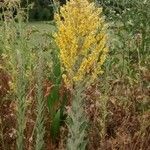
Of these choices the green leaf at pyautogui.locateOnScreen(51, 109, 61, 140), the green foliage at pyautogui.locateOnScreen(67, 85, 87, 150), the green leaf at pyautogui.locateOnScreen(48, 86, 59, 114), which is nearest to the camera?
the green foliage at pyautogui.locateOnScreen(67, 85, 87, 150)

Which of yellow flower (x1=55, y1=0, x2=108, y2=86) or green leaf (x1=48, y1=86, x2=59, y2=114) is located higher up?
yellow flower (x1=55, y1=0, x2=108, y2=86)

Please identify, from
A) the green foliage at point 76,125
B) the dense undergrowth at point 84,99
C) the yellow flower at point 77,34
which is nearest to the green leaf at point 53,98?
the dense undergrowth at point 84,99

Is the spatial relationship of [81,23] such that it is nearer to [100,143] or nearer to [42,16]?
[100,143]

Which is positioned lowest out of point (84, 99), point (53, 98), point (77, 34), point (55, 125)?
point (55, 125)

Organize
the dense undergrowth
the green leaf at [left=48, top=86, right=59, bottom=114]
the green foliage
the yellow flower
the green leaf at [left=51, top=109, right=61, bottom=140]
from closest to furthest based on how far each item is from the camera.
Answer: the green foliage → the dense undergrowth → the yellow flower → the green leaf at [left=51, top=109, right=61, bottom=140] → the green leaf at [left=48, top=86, right=59, bottom=114]

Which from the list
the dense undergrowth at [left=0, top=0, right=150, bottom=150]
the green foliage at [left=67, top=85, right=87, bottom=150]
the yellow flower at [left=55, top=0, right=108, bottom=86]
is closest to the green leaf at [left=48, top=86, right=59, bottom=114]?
the dense undergrowth at [left=0, top=0, right=150, bottom=150]

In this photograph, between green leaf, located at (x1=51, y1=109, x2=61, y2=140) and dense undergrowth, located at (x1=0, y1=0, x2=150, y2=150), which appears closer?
dense undergrowth, located at (x1=0, y1=0, x2=150, y2=150)

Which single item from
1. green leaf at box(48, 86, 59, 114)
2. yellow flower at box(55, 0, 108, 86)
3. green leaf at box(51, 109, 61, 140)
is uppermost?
yellow flower at box(55, 0, 108, 86)

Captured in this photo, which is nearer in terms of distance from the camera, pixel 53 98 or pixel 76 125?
pixel 76 125

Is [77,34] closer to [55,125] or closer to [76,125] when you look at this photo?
[55,125]

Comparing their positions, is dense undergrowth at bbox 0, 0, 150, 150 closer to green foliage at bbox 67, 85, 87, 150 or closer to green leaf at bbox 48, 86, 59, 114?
green leaf at bbox 48, 86, 59, 114

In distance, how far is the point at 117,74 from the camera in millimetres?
5289

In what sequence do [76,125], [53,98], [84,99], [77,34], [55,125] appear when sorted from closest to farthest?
1. [76,125]
2. [84,99]
3. [77,34]
4. [55,125]
5. [53,98]

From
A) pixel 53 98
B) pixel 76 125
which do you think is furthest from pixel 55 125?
pixel 76 125
